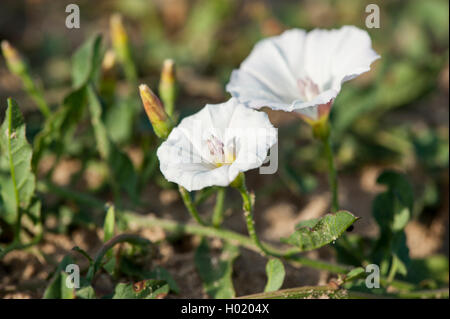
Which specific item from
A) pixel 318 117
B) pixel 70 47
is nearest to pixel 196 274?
pixel 318 117

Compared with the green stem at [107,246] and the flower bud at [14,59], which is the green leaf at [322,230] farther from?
the flower bud at [14,59]

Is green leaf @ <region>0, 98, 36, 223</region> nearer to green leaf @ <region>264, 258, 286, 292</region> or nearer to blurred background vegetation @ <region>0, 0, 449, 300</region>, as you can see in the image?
blurred background vegetation @ <region>0, 0, 449, 300</region>

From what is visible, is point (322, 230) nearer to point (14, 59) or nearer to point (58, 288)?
point (58, 288)

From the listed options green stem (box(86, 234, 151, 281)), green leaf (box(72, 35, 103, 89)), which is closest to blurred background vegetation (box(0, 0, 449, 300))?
green leaf (box(72, 35, 103, 89))

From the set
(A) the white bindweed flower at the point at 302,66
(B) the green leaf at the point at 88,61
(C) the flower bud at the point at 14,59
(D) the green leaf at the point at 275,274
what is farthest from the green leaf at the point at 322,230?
(C) the flower bud at the point at 14,59

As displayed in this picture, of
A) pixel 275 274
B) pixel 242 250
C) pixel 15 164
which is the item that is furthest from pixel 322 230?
pixel 15 164

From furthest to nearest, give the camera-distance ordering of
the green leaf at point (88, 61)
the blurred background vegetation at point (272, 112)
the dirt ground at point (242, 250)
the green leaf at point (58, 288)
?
the blurred background vegetation at point (272, 112) < the green leaf at point (88, 61) < the dirt ground at point (242, 250) < the green leaf at point (58, 288)

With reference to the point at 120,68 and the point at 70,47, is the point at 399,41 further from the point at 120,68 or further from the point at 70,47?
the point at 70,47

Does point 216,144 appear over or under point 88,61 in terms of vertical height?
under
